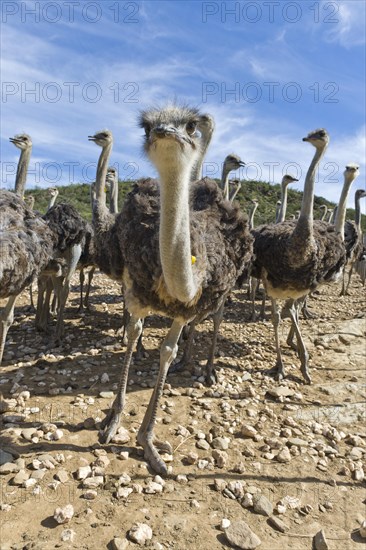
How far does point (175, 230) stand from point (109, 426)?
1.65 meters

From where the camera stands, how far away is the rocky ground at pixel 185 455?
8.44ft

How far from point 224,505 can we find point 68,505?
0.94 m

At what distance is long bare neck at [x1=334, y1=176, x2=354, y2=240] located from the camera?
289 inches

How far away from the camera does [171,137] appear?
2.43 m

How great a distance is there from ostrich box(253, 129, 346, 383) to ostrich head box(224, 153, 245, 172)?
5.12 feet

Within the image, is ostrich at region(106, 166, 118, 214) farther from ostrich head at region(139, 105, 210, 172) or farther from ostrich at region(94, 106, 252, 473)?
ostrich head at region(139, 105, 210, 172)

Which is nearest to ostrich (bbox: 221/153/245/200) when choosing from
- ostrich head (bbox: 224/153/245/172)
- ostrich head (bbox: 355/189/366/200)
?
ostrich head (bbox: 224/153/245/172)

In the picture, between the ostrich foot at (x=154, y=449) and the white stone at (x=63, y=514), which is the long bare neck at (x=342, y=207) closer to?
the ostrich foot at (x=154, y=449)

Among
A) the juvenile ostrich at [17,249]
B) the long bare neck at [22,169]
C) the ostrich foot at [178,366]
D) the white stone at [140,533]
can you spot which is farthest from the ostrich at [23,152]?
the white stone at [140,533]

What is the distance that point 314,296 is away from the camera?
1048 centimetres

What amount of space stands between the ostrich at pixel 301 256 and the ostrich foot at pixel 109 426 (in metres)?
2.21

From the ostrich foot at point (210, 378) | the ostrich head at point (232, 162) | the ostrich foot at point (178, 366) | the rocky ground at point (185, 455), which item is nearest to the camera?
the rocky ground at point (185, 455)

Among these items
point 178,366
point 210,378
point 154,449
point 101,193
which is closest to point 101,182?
point 101,193

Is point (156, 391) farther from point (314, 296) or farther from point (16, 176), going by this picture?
point (314, 296)
